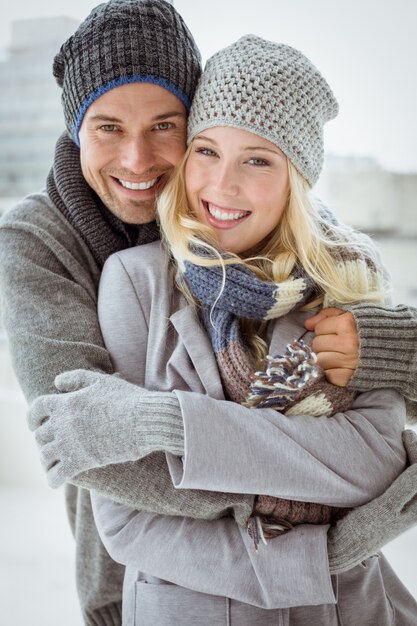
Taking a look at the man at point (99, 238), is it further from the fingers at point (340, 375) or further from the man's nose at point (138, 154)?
the fingers at point (340, 375)

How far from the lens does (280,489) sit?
3.66 ft

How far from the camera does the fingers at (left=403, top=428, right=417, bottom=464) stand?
1.22m

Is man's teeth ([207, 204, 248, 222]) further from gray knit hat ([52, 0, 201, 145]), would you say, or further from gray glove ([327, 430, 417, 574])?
gray glove ([327, 430, 417, 574])

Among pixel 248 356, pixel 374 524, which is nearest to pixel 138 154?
pixel 248 356

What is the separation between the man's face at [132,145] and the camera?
1.41 metres

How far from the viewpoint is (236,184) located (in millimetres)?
1330

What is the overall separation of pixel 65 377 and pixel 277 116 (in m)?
0.67

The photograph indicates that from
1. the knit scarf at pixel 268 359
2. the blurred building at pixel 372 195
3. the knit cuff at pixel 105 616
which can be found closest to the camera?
the knit scarf at pixel 268 359

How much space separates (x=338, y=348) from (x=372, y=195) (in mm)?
1137

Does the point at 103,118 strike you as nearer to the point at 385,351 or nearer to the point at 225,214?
the point at 225,214

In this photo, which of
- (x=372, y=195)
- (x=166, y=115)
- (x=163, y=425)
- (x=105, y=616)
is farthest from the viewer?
(x=372, y=195)

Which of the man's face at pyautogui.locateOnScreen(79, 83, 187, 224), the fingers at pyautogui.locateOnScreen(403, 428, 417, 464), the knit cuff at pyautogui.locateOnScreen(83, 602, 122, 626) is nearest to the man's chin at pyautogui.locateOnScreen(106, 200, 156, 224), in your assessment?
the man's face at pyautogui.locateOnScreen(79, 83, 187, 224)

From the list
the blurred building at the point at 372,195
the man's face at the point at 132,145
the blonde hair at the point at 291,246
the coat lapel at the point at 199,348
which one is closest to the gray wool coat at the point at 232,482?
the coat lapel at the point at 199,348

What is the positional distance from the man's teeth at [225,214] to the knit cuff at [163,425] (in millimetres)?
456
